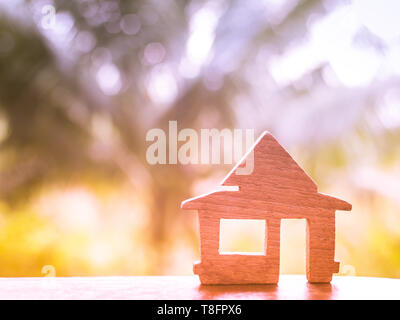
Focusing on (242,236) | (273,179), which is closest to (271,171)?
(273,179)

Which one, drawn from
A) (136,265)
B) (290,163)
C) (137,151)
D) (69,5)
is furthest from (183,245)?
(69,5)

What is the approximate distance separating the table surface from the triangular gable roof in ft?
Result: 0.47

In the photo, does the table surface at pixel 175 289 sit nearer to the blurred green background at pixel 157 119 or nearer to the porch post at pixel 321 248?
the porch post at pixel 321 248

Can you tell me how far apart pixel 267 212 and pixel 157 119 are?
2.24 feet

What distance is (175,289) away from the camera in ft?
1.56

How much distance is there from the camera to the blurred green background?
1014 mm

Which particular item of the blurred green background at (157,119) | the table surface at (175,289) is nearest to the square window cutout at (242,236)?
the blurred green background at (157,119)

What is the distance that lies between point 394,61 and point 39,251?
3.92 feet

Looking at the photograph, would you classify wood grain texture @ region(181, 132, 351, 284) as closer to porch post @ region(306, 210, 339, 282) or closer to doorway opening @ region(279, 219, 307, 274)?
porch post @ region(306, 210, 339, 282)

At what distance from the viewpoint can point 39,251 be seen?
3.31 feet

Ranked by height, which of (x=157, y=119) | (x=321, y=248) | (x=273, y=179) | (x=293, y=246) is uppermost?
(x=157, y=119)

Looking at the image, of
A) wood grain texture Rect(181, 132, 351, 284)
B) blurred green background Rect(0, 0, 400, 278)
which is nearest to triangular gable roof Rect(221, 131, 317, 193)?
wood grain texture Rect(181, 132, 351, 284)

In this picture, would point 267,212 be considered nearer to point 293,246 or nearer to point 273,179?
point 273,179
